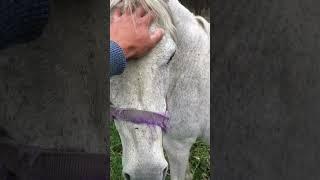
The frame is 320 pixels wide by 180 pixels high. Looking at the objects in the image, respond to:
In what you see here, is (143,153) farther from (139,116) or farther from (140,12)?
(140,12)

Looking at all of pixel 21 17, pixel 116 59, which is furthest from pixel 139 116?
pixel 21 17

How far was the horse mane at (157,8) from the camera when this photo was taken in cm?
212

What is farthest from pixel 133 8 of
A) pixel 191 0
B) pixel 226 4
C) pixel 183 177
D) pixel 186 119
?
Result: pixel 191 0

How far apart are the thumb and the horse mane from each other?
7 cm

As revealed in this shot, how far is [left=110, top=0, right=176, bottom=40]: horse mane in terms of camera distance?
2.12m

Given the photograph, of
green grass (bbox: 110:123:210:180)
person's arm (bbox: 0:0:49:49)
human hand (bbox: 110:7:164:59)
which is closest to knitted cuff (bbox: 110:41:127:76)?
human hand (bbox: 110:7:164:59)

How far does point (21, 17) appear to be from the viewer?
52 centimetres

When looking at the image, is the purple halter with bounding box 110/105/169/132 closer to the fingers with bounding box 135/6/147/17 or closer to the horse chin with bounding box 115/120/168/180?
the horse chin with bounding box 115/120/168/180

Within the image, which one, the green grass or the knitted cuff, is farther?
the green grass

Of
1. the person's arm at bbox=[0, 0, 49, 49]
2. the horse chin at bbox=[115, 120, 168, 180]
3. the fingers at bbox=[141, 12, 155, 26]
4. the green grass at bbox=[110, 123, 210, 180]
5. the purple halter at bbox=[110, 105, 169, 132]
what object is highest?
the fingers at bbox=[141, 12, 155, 26]

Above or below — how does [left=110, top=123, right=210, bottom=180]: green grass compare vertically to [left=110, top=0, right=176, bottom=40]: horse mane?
below

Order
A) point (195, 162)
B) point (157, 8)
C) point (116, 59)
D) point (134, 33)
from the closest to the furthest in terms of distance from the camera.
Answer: point (116, 59), point (134, 33), point (157, 8), point (195, 162)

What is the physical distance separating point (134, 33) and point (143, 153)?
439 millimetres

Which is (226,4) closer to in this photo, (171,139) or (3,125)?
(3,125)
